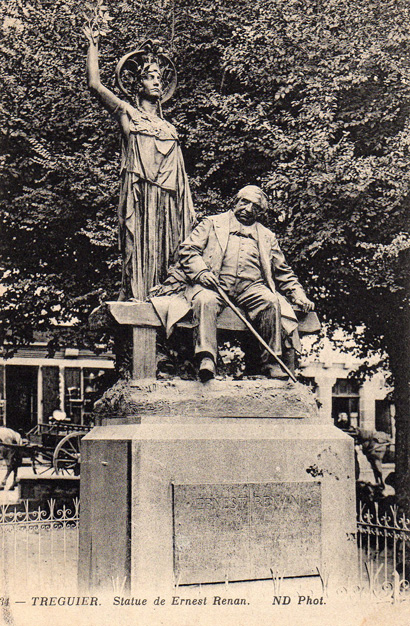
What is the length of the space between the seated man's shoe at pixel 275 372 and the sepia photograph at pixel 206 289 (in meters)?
0.05

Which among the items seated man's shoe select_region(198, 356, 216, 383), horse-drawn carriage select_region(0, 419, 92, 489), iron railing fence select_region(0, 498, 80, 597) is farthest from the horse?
seated man's shoe select_region(198, 356, 216, 383)

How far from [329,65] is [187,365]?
7.67 meters

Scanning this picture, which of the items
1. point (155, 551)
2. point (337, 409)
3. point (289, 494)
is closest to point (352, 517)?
point (289, 494)

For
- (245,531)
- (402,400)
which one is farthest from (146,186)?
(402,400)

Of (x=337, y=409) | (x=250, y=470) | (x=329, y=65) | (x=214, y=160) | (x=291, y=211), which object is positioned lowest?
(x=337, y=409)

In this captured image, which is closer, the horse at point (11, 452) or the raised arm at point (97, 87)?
the raised arm at point (97, 87)

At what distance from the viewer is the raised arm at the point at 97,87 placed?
22.3ft

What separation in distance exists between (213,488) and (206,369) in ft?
3.01

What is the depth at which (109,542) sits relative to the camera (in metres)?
5.86

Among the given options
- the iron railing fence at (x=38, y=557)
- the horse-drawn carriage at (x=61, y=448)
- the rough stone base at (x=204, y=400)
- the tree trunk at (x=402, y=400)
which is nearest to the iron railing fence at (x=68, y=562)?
the iron railing fence at (x=38, y=557)

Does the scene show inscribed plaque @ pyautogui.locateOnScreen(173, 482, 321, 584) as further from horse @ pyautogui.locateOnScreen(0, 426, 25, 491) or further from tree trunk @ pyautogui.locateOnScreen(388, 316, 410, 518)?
horse @ pyautogui.locateOnScreen(0, 426, 25, 491)

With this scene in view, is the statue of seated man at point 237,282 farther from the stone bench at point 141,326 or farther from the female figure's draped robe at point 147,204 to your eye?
the female figure's draped robe at point 147,204

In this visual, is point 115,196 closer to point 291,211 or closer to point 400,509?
point 291,211

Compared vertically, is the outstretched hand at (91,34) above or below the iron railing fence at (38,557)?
→ above
